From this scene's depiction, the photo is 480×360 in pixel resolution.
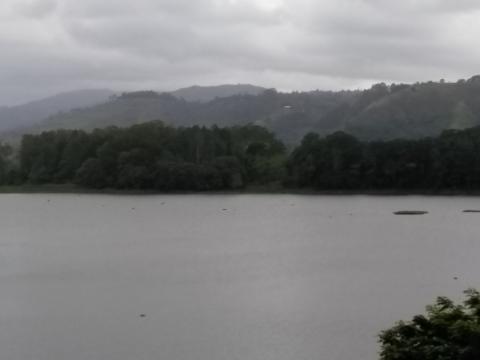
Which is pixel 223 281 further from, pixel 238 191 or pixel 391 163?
pixel 238 191

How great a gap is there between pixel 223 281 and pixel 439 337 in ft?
59.2

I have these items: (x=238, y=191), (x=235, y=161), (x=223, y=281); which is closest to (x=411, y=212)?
(x=238, y=191)

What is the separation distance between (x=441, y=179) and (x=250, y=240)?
1653 inches

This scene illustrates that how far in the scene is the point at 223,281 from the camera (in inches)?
1236

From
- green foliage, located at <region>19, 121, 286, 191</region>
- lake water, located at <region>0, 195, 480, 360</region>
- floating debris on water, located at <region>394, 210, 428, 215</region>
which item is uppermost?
green foliage, located at <region>19, 121, 286, 191</region>

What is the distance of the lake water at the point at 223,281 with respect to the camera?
21203 mm

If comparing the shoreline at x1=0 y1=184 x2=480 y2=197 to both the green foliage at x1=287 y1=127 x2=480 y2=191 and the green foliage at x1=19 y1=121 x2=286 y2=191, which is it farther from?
the green foliage at x1=19 y1=121 x2=286 y2=191

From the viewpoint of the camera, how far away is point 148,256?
4044cm

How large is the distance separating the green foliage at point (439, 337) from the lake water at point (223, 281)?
17.0ft

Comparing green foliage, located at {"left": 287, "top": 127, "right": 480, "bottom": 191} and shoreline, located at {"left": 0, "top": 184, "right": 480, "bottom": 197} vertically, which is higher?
green foliage, located at {"left": 287, "top": 127, "right": 480, "bottom": 191}

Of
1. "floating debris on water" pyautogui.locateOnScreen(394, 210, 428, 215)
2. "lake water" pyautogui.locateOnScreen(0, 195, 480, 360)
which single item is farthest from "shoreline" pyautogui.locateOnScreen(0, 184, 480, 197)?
"floating debris on water" pyautogui.locateOnScreen(394, 210, 428, 215)

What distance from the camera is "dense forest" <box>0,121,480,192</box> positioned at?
279 feet

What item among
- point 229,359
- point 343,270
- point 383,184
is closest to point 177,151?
point 383,184

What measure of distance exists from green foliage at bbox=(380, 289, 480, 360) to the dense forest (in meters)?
70.7
